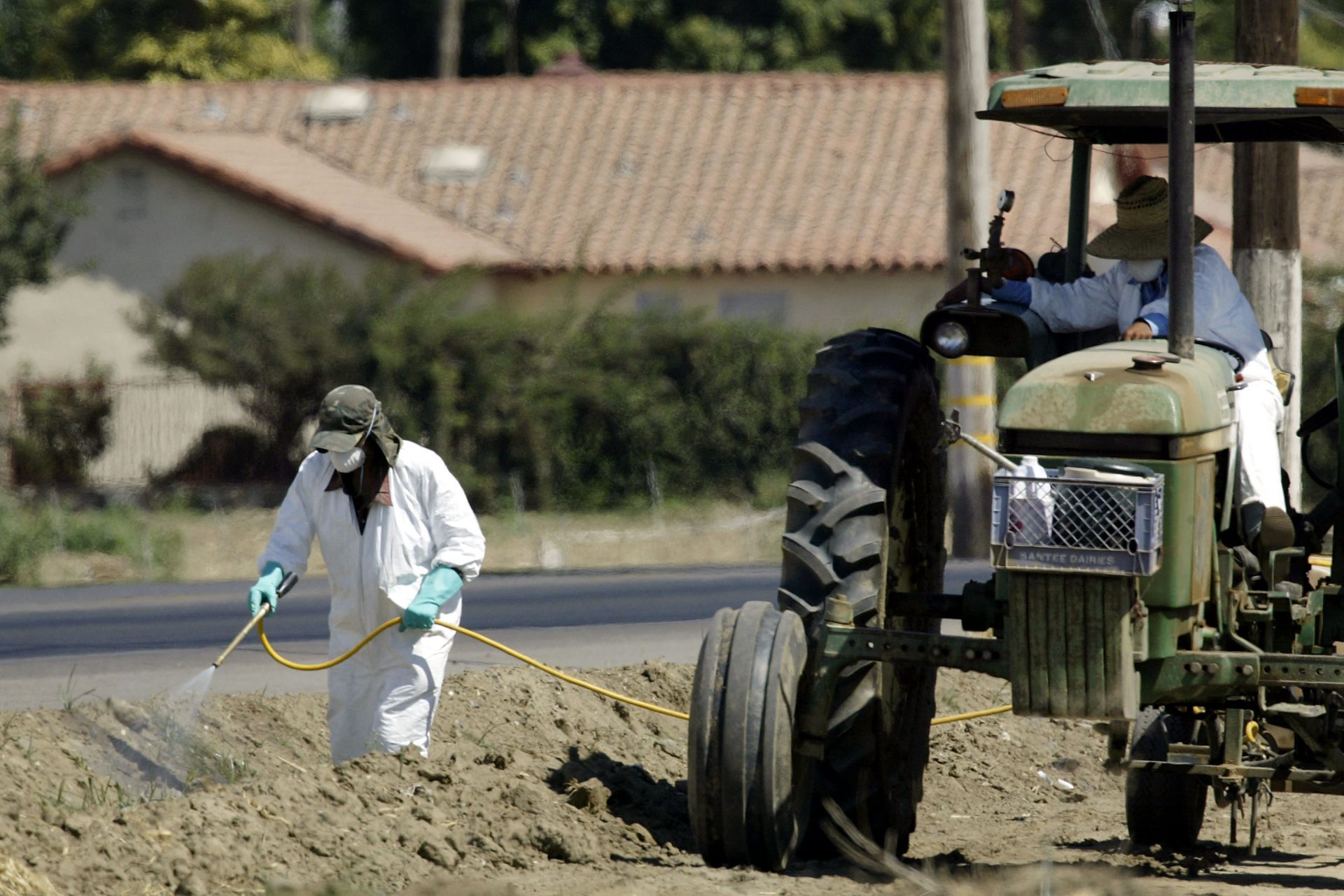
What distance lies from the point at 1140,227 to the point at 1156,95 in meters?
0.47

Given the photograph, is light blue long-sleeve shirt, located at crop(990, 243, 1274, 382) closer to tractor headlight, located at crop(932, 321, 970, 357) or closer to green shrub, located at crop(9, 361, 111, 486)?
tractor headlight, located at crop(932, 321, 970, 357)

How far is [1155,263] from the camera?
6.86m

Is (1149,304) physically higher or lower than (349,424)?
higher

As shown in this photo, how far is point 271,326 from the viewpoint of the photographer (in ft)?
84.9

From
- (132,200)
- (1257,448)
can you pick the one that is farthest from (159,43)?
(1257,448)

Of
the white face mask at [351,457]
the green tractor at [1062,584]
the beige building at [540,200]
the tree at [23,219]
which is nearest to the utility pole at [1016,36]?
the beige building at [540,200]

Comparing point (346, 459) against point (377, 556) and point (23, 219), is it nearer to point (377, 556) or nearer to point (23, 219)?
point (377, 556)

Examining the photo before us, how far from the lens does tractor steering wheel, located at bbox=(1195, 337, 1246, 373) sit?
21.5 ft

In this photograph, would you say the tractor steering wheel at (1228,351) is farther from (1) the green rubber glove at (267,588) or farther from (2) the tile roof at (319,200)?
(2) the tile roof at (319,200)

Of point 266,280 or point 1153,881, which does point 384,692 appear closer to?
point 1153,881

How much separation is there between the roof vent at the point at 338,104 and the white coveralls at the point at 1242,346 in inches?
1199

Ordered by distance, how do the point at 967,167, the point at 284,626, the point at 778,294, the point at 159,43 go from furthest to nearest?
the point at 159,43 < the point at 778,294 < the point at 967,167 < the point at 284,626

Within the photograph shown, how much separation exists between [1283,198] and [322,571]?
11825 millimetres

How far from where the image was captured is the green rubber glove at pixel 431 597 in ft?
24.7
